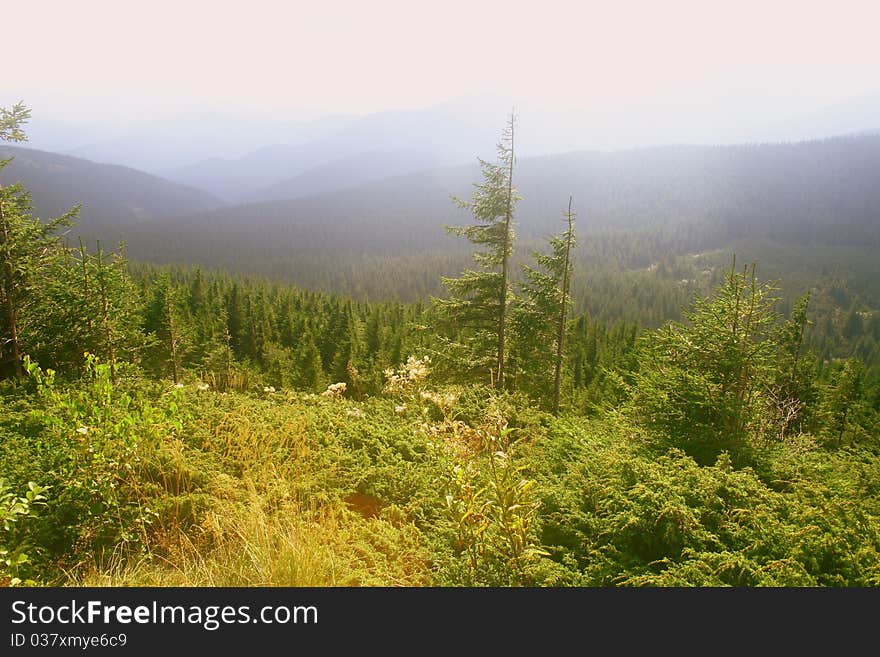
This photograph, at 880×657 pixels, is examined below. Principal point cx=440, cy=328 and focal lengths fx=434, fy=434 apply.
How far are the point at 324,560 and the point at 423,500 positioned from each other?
6.43ft

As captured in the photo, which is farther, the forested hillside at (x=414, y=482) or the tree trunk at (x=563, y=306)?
the tree trunk at (x=563, y=306)

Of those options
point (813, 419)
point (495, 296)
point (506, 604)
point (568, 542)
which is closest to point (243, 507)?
point (506, 604)

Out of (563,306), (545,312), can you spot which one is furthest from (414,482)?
(563,306)

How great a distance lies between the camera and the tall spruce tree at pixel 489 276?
1548 cm

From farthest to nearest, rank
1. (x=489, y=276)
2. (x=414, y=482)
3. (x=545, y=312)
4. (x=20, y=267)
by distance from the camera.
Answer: (x=545, y=312) → (x=489, y=276) → (x=20, y=267) → (x=414, y=482)

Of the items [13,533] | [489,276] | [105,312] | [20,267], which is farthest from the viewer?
[489,276]

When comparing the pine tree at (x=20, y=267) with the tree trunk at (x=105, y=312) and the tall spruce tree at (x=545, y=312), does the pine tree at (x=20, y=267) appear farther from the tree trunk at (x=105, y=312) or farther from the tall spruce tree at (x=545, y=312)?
the tall spruce tree at (x=545, y=312)

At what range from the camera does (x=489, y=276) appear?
16203mm

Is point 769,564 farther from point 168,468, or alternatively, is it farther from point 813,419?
point 813,419

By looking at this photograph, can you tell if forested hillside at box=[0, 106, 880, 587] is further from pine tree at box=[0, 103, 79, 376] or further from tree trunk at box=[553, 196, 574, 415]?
tree trunk at box=[553, 196, 574, 415]

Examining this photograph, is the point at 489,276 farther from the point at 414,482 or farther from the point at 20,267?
the point at 20,267

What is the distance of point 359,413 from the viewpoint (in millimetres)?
8617

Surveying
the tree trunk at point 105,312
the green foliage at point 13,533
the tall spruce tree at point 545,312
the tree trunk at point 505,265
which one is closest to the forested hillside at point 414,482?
the green foliage at point 13,533

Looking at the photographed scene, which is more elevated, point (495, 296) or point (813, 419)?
point (495, 296)
